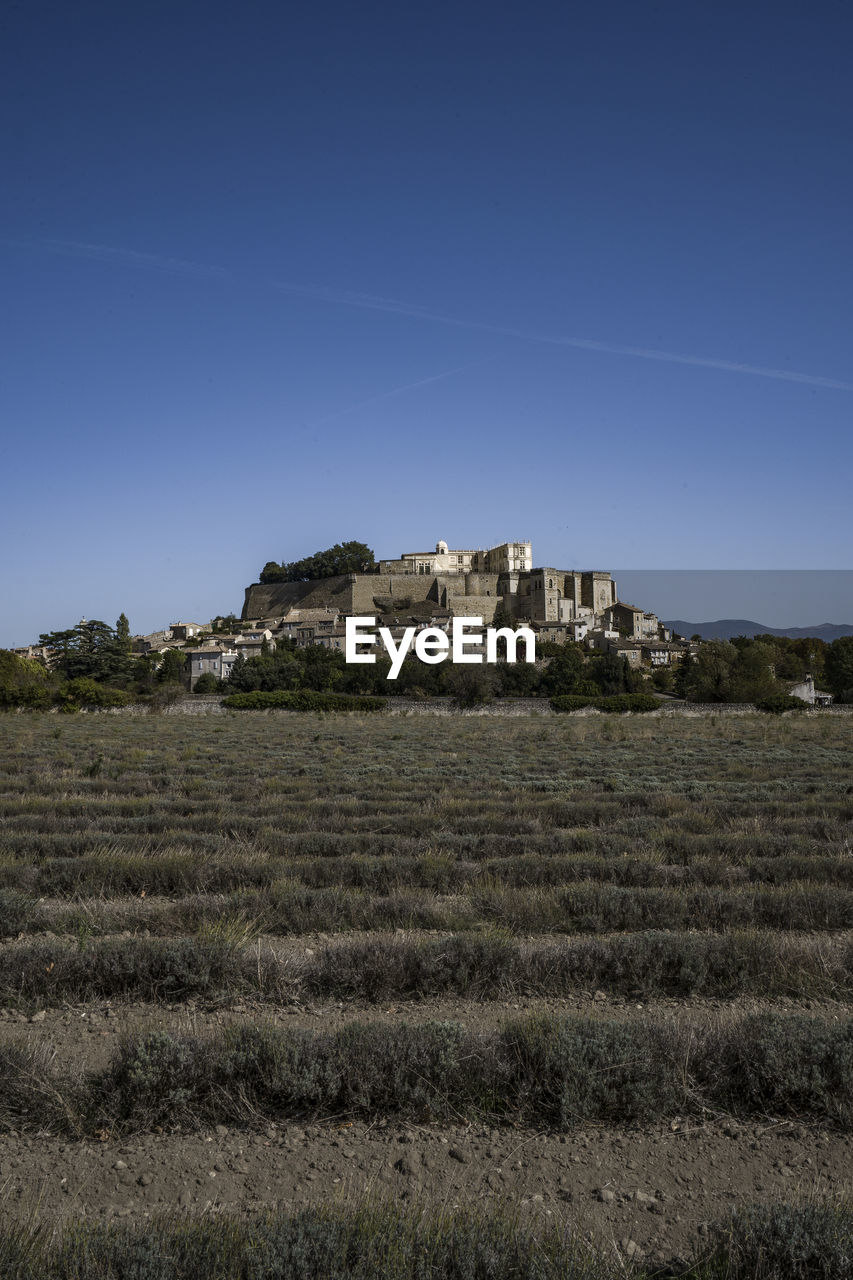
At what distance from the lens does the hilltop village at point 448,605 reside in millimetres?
95688

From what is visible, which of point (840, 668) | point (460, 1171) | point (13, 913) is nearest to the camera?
point (460, 1171)

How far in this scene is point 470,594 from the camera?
109125mm

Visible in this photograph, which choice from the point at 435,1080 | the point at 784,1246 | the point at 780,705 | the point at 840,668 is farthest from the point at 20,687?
the point at 840,668

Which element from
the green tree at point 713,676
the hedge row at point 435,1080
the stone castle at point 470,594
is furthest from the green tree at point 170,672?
the hedge row at point 435,1080

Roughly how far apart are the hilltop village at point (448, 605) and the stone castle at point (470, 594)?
130 mm

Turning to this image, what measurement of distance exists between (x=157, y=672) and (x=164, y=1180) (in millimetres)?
68876

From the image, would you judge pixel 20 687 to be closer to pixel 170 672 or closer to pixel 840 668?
pixel 170 672

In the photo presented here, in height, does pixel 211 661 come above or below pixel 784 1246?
above

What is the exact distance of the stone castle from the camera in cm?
10650

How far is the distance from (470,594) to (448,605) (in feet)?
15.8

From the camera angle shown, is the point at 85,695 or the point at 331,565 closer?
the point at 85,695

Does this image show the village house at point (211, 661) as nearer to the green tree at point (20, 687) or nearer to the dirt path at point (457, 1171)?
the green tree at point (20, 687)

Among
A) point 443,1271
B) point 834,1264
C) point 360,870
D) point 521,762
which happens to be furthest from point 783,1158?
point 521,762

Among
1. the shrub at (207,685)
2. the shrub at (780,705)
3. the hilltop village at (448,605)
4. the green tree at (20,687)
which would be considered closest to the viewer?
the shrub at (780,705)
